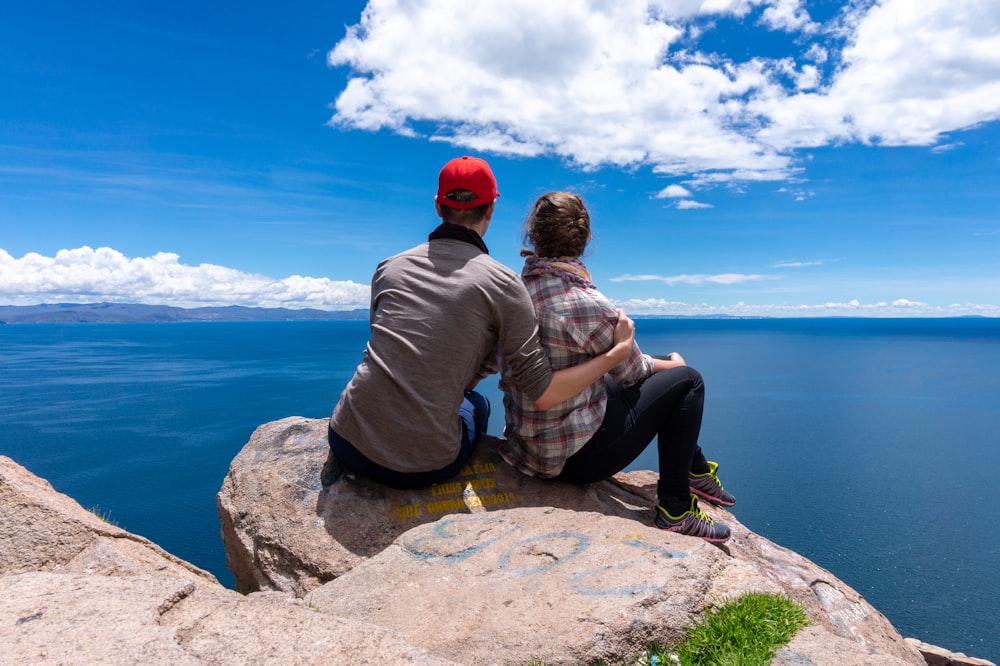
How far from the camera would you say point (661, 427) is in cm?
481

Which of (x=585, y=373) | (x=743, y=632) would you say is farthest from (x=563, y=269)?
(x=743, y=632)

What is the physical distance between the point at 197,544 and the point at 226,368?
6812 centimetres

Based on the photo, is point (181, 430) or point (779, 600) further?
Result: point (181, 430)

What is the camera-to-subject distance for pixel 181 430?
152 feet

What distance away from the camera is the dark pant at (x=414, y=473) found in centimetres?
452

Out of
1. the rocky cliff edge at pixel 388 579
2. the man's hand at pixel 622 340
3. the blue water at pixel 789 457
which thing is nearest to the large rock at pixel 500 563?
the rocky cliff edge at pixel 388 579

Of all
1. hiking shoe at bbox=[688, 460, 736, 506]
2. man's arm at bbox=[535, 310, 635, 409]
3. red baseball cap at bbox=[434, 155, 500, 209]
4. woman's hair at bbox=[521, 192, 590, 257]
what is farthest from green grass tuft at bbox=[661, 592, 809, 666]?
red baseball cap at bbox=[434, 155, 500, 209]

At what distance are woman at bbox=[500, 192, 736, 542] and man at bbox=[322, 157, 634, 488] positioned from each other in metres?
0.23

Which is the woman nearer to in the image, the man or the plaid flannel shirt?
the plaid flannel shirt

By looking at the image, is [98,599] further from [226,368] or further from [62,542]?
[226,368]

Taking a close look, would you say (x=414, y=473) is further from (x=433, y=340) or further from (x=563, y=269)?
(x=563, y=269)

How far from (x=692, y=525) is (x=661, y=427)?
32.1 inches

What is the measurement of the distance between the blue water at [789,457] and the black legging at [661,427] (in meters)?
21.5

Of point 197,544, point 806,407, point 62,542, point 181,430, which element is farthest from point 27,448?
point 806,407
